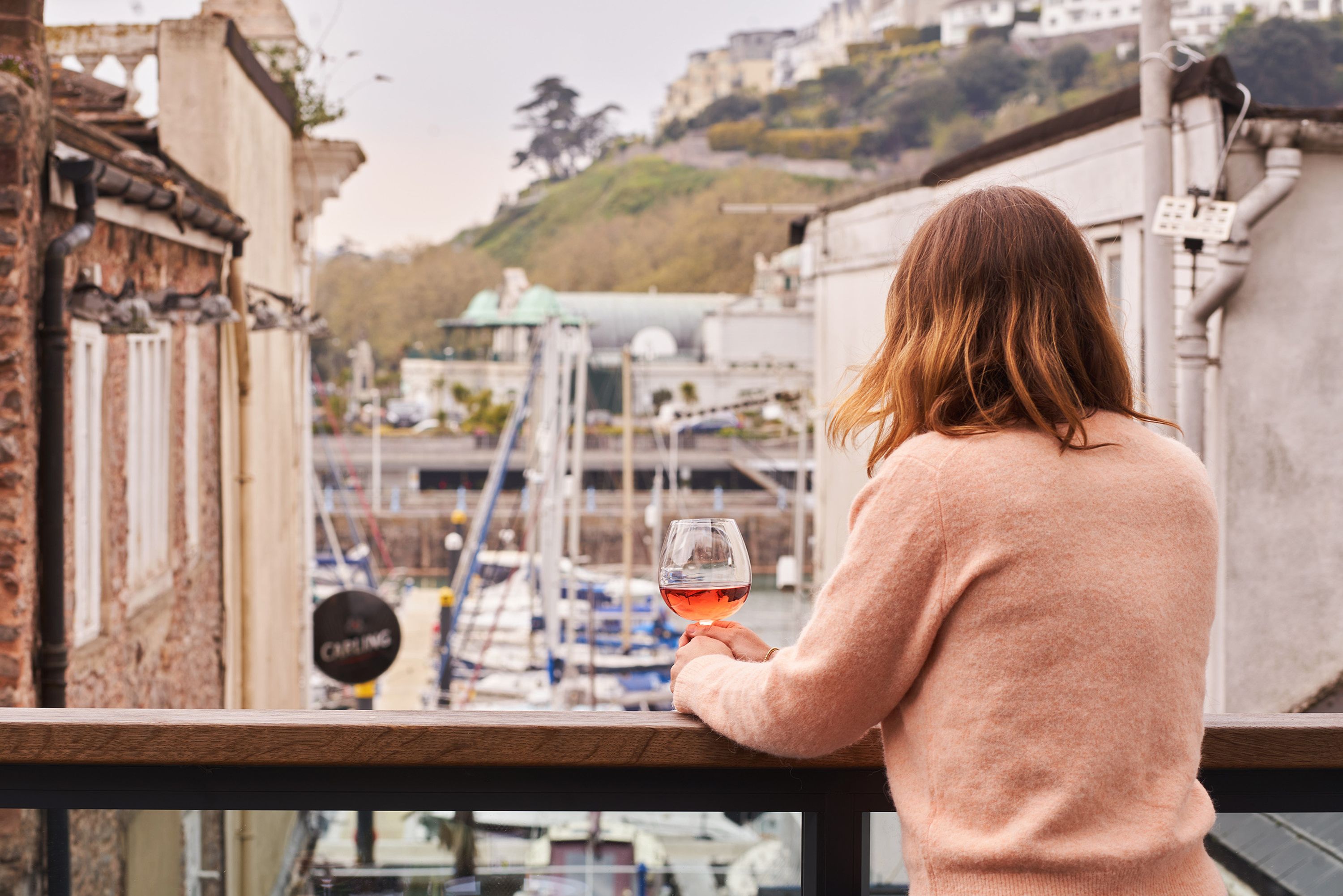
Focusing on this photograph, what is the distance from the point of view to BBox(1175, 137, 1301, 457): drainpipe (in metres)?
7.91

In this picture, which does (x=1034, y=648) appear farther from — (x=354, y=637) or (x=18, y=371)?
(x=354, y=637)

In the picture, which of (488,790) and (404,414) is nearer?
(488,790)

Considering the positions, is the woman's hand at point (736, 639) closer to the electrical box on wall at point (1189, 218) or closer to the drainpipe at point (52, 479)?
the drainpipe at point (52, 479)

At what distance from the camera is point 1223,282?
796 centimetres

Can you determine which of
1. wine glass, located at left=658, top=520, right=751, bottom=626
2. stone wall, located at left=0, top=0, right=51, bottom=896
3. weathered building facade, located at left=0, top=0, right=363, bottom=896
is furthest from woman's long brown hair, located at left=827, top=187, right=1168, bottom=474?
stone wall, located at left=0, top=0, right=51, bottom=896

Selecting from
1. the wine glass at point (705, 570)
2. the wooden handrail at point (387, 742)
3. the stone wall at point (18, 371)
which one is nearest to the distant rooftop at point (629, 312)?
the stone wall at point (18, 371)

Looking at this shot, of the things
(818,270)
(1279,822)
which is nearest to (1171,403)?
(1279,822)

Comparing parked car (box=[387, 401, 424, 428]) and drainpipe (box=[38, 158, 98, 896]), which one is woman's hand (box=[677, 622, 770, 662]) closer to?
drainpipe (box=[38, 158, 98, 896])

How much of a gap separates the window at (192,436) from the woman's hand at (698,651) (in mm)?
6070

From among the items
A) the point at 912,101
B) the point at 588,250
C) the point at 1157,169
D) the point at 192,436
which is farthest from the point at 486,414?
the point at 912,101

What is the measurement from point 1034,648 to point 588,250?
90924 millimetres

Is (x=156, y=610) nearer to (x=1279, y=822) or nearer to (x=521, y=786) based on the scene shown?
(x=521, y=786)

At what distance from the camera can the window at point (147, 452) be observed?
607 centimetres

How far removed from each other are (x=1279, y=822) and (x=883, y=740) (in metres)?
0.69
